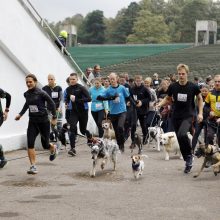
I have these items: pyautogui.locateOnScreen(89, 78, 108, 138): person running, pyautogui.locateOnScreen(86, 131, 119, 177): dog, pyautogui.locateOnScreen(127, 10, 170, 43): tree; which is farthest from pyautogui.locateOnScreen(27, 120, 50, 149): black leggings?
pyautogui.locateOnScreen(127, 10, 170, 43): tree

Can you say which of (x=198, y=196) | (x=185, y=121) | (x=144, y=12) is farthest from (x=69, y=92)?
(x=144, y=12)

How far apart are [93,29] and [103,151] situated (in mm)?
109020

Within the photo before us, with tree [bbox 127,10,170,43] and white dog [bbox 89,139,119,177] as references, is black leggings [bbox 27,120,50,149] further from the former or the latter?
tree [bbox 127,10,170,43]

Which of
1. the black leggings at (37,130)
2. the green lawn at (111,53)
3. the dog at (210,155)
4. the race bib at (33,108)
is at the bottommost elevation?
the green lawn at (111,53)

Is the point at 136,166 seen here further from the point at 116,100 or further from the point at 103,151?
the point at 116,100

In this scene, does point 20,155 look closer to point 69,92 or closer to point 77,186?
point 69,92

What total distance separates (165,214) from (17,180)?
3288 millimetres

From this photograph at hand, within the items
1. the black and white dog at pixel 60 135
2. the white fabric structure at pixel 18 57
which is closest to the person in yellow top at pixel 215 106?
the black and white dog at pixel 60 135

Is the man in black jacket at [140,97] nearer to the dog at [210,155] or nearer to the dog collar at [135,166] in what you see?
the dog at [210,155]

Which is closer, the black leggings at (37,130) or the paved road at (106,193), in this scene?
the paved road at (106,193)

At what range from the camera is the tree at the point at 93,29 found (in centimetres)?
11650

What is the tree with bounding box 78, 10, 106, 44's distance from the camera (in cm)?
11650

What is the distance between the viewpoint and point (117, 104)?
12891 mm

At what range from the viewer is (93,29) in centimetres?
11756
